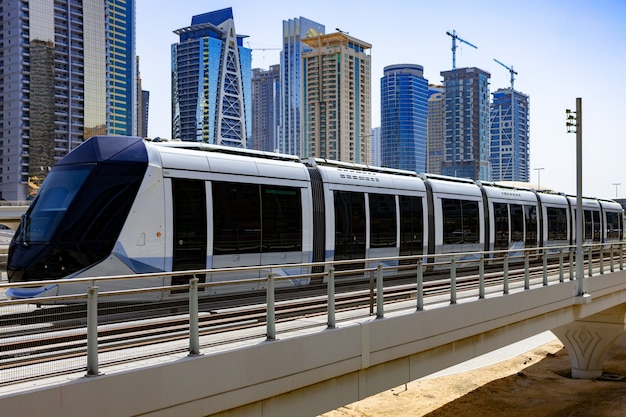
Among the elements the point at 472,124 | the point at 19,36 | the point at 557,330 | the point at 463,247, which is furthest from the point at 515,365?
the point at 472,124

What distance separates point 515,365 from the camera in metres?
41.0

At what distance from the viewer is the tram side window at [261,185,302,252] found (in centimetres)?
1373

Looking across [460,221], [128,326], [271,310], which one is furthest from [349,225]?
[128,326]

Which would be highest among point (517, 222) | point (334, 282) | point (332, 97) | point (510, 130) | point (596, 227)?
point (332, 97)

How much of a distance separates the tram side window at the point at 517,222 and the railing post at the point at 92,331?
67.7ft

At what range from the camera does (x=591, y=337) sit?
33.9 m

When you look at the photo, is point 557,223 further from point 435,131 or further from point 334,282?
point 435,131

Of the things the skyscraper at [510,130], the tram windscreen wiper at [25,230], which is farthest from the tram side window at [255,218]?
the skyscraper at [510,130]

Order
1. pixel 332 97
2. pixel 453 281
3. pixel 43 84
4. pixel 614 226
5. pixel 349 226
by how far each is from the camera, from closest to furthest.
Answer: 1. pixel 453 281
2. pixel 349 226
3. pixel 614 226
4. pixel 43 84
5. pixel 332 97

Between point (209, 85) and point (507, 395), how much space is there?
149685 mm

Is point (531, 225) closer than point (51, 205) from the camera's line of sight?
No

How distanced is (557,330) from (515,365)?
7.93 meters

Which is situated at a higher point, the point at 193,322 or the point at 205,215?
the point at 205,215

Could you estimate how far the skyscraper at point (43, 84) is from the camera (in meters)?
133
